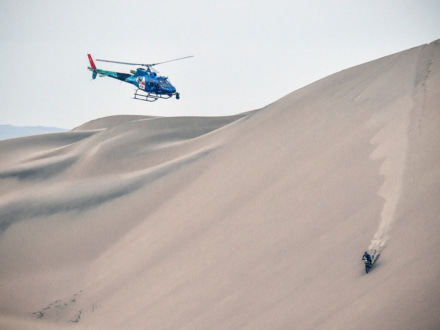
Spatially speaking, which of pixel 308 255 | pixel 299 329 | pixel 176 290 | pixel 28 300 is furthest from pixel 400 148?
pixel 28 300

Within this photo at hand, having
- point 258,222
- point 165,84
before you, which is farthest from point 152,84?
point 258,222

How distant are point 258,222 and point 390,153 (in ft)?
13.9

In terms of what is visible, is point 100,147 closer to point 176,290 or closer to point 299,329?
point 176,290

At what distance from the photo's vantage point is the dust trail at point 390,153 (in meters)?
8.04

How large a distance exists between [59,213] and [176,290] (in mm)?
10413

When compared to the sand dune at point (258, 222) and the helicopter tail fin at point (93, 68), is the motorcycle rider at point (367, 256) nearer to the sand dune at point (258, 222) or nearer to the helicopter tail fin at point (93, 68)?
the sand dune at point (258, 222)

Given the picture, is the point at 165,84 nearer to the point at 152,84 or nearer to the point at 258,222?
the point at 152,84

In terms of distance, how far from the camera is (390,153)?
1072 centimetres

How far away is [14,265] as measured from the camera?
1533 centimetres

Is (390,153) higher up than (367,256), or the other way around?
(390,153)

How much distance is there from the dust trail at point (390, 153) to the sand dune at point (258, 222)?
48 millimetres

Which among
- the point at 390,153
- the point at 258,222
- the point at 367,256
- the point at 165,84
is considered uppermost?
the point at 165,84

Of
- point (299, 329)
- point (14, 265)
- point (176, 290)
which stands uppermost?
point (14, 265)

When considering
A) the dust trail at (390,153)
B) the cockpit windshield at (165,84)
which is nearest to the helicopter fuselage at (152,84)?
the cockpit windshield at (165,84)
